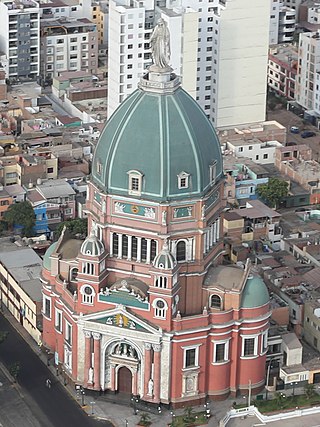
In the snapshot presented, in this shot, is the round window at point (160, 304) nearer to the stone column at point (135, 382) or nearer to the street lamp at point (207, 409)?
the stone column at point (135, 382)

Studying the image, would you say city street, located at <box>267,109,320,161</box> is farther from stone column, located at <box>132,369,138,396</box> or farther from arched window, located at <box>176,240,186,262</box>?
stone column, located at <box>132,369,138,396</box>

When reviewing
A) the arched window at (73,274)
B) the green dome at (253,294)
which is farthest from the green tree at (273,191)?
the arched window at (73,274)

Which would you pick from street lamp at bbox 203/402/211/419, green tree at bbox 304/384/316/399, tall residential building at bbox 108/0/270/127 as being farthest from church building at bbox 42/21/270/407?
tall residential building at bbox 108/0/270/127

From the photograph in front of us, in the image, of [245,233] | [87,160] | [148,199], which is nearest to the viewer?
[148,199]

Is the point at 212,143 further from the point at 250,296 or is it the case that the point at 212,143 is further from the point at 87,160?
the point at 87,160

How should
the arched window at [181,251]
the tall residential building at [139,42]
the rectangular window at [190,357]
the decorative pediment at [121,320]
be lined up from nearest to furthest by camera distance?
the decorative pediment at [121,320], the rectangular window at [190,357], the arched window at [181,251], the tall residential building at [139,42]

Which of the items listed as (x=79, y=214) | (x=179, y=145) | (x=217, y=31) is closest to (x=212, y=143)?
(x=179, y=145)
